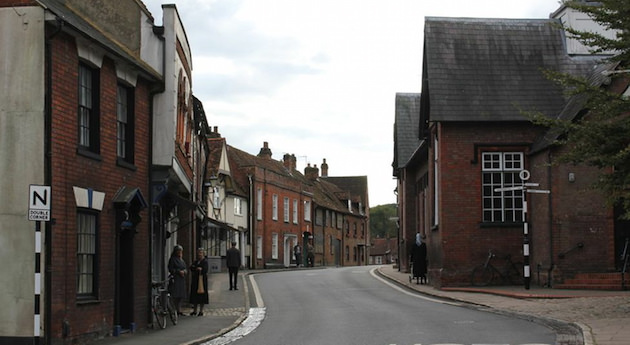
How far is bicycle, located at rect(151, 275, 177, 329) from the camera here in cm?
1814

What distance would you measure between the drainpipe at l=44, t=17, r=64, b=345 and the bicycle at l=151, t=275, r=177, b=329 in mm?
4766

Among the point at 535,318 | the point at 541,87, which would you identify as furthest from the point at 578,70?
the point at 535,318

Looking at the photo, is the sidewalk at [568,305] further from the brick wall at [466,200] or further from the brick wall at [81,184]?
the brick wall at [81,184]

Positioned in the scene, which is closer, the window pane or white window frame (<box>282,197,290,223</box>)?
the window pane

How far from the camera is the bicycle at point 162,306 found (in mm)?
18141

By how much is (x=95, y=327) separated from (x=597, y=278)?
15.5m

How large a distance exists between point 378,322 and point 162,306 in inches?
183

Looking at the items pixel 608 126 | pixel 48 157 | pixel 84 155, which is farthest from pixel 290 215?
pixel 48 157

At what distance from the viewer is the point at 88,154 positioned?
15117 mm

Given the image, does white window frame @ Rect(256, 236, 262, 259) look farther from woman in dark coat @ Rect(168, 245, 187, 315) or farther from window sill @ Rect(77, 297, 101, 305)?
window sill @ Rect(77, 297, 101, 305)

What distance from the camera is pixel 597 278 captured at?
25141 millimetres

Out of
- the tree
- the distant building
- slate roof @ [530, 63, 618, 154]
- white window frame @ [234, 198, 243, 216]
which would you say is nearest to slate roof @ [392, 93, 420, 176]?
white window frame @ [234, 198, 243, 216]

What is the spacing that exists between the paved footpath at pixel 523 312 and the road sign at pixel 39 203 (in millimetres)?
4041

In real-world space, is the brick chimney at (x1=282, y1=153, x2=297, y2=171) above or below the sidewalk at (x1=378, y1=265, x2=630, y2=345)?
above
